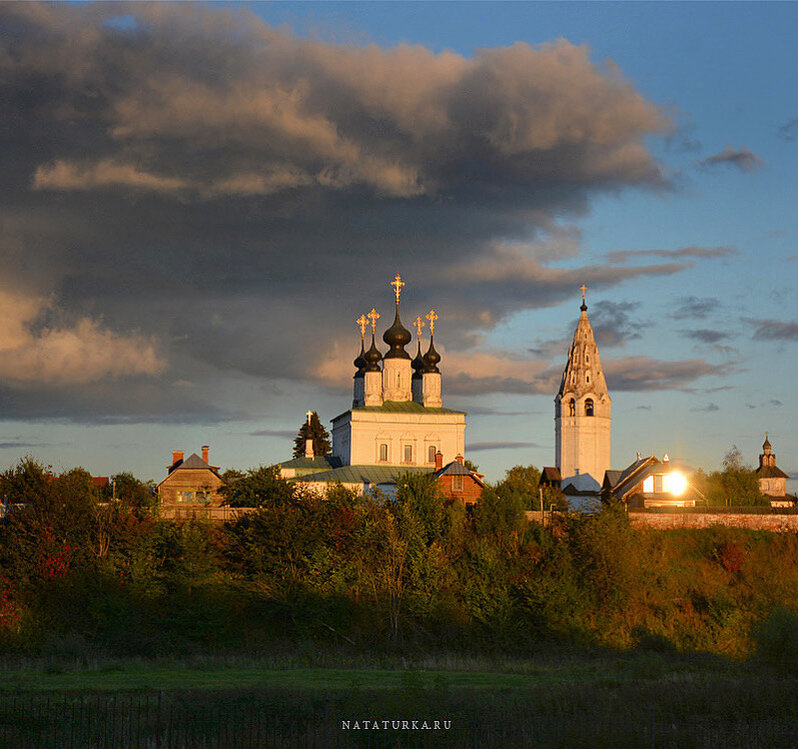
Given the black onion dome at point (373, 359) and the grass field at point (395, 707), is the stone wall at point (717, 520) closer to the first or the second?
the grass field at point (395, 707)

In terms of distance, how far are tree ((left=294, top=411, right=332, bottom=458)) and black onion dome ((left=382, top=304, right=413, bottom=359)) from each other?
71.2ft

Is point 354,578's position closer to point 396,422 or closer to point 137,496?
point 137,496

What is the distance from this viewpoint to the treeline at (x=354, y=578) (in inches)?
1694

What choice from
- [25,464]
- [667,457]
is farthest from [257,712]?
[667,457]

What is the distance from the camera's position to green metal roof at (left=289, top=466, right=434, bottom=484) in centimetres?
7150

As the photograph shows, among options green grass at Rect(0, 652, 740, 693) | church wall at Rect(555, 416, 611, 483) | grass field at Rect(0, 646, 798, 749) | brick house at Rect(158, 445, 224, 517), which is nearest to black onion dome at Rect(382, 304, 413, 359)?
church wall at Rect(555, 416, 611, 483)

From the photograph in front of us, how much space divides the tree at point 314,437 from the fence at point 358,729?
260ft

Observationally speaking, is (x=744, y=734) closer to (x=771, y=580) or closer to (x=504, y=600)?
(x=504, y=600)

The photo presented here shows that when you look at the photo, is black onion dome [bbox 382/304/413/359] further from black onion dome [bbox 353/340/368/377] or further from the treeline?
the treeline

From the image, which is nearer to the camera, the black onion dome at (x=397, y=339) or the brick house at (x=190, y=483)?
the brick house at (x=190, y=483)

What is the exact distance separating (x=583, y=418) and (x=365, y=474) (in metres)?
24.3

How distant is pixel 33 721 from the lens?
20.0 meters

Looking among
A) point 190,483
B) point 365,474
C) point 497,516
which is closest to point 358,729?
point 497,516

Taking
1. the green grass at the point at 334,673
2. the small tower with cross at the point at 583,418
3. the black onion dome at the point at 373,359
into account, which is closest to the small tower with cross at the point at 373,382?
the black onion dome at the point at 373,359
